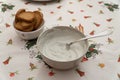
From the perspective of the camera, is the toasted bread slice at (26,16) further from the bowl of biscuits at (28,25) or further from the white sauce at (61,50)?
the white sauce at (61,50)

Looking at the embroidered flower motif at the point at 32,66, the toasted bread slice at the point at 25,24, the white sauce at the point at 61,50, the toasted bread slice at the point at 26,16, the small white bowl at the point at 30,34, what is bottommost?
the embroidered flower motif at the point at 32,66

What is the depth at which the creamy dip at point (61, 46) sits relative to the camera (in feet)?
2.00

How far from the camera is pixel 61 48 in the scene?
636mm

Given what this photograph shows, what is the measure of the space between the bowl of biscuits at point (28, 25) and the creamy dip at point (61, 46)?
6cm

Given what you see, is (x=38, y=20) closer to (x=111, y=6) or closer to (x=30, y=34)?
(x=30, y=34)

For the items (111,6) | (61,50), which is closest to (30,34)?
(61,50)

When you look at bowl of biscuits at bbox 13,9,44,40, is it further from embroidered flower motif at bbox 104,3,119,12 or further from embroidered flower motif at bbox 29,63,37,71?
embroidered flower motif at bbox 104,3,119,12

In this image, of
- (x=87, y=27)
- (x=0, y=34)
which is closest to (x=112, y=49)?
(x=87, y=27)

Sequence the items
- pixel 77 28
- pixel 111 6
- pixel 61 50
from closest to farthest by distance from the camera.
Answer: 1. pixel 61 50
2. pixel 77 28
3. pixel 111 6

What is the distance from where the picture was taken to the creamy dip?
0.61m

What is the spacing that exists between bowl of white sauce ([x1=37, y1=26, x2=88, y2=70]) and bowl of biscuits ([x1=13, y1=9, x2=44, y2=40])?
5 centimetres

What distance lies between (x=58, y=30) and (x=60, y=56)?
0.38 ft

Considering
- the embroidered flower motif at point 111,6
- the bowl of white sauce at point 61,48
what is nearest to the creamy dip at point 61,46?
the bowl of white sauce at point 61,48

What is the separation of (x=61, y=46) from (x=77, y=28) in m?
0.16
